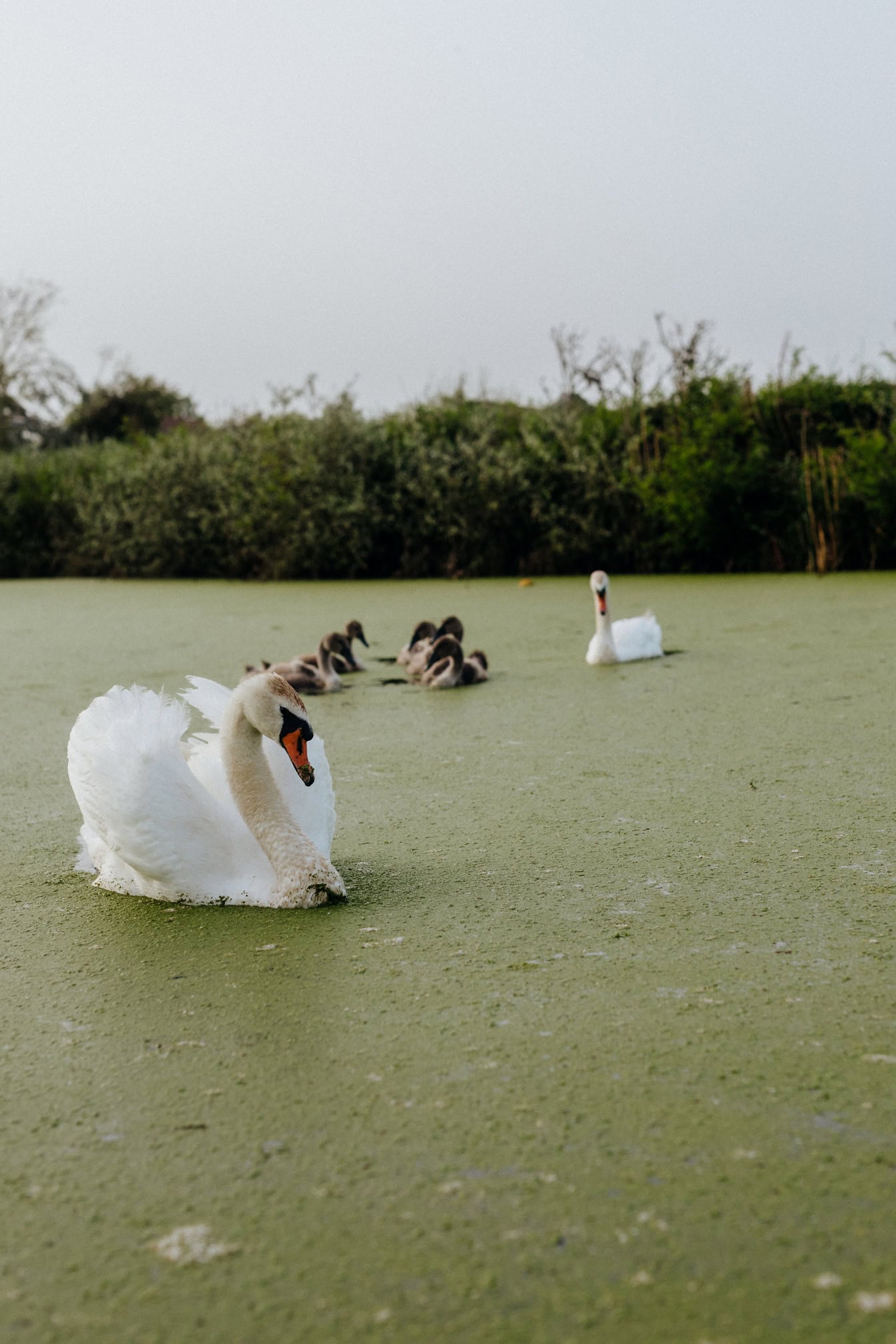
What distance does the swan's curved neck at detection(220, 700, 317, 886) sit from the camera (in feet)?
8.97

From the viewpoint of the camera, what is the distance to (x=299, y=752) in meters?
2.73

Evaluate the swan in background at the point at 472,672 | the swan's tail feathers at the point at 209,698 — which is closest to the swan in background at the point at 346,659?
the swan in background at the point at 472,672

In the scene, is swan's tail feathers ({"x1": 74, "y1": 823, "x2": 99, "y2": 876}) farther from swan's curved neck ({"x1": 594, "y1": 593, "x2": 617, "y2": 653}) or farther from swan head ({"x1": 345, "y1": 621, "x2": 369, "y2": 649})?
swan head ({"x1": 345, "y1": 621, "x2": 369, "y2": 649})

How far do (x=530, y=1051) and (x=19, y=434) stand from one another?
26.1 meters

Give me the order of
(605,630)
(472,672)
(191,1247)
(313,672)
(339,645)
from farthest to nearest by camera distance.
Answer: (339,645) → (605,630) → (472,672) → (313,672) → (191,1247)

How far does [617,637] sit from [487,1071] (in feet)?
15.4

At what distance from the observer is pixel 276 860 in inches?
108

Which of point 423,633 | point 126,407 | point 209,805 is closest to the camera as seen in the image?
point 209,805

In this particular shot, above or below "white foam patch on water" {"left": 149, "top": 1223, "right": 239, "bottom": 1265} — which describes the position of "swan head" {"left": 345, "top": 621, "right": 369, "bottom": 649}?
above

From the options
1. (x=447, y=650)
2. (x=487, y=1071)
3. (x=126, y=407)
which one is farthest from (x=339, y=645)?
(x=126, y=407)

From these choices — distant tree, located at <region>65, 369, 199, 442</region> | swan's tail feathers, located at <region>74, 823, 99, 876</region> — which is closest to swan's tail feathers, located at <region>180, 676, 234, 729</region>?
swan's tail feathers, located at <region>74, 823, 99, 876</region>

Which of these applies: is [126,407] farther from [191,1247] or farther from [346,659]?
[191,1247]

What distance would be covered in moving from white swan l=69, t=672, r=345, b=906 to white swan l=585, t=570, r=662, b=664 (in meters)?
3.67

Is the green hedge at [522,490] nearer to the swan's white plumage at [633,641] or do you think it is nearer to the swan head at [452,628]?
the swan's white plumage at [633,641]
